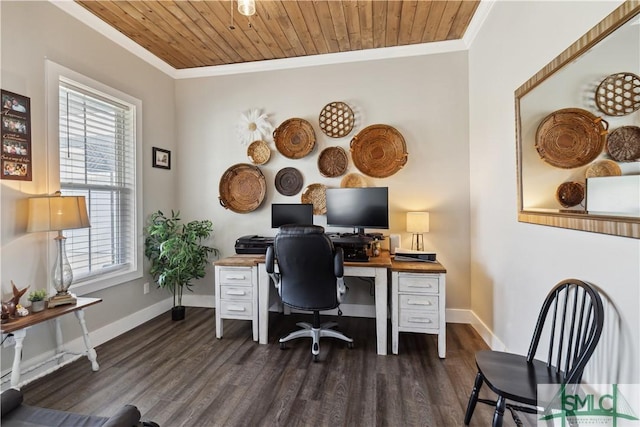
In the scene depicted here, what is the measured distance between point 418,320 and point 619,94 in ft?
6.22

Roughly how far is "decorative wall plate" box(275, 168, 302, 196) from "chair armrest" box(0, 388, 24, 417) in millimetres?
2492

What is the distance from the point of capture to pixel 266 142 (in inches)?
132

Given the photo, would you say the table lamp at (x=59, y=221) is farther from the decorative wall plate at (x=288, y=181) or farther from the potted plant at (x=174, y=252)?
the decorative wall plate at (x=288, y=181)

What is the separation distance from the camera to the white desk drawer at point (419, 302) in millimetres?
2369

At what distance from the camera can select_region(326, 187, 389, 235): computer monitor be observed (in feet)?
9.03

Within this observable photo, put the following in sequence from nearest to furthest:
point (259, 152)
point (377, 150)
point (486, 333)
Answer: point (486, 333) < point (377, 150) < point (259, 152)

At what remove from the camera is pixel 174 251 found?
9.73 ft

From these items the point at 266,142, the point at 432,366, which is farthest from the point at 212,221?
the point at 432,366

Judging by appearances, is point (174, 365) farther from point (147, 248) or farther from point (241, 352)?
point (147, 248)

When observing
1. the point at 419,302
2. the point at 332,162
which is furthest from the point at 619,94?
the point at 332,162

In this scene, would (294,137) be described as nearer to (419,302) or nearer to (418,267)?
(418,267)

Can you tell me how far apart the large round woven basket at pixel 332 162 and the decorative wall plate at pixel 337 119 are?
172mm

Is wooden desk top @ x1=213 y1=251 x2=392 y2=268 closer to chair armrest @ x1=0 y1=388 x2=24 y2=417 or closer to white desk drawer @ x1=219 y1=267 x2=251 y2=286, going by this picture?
white desk drawer @ x1=219 y1=267 x2=251 y2=286

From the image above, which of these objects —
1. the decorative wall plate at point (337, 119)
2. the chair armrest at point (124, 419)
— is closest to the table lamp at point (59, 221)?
the chair armrest at point (124, 419)
